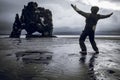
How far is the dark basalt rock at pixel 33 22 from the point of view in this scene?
3073 inches

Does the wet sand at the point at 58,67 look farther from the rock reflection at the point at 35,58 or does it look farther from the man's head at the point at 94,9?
the man's head at the point at 94,9

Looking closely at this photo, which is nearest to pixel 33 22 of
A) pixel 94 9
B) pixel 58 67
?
pixel 94 9

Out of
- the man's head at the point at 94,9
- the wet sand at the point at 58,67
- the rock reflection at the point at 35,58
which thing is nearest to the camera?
the wet sand at the point at 58,67

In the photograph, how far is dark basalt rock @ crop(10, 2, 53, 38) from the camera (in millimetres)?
78062

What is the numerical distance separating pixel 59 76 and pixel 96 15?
259 inches

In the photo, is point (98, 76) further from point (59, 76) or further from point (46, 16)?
point (46, 16)

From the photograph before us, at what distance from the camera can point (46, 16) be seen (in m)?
82.9

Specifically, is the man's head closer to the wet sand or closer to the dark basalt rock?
the wet sand

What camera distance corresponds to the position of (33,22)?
255 feet

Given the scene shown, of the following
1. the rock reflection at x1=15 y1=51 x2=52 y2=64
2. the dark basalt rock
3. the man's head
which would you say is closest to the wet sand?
the rock reflection at x1=15 y1=51 x2=52 y2=64

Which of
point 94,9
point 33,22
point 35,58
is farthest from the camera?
point 33,22

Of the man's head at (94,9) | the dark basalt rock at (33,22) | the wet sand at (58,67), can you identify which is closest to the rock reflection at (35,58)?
the wet sand at (58,67)

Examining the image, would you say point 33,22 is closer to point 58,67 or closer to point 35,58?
point 35,58

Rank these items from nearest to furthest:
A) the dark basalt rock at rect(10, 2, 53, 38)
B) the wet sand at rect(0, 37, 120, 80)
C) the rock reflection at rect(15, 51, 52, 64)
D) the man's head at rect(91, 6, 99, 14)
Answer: the wet sand at rect(0, 37, 120, 80), the rock reflection at rect(15, 51, 52, 64), the man's head at rect(91, 6, 99, 14), the dark basalt rock at rect(10, 2, 53, 38)
